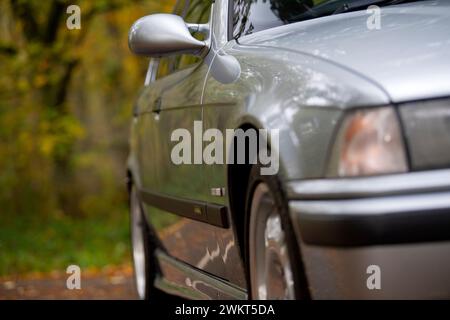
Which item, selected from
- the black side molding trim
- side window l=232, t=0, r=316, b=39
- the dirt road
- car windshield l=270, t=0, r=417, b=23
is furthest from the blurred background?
car windshield l=270, t=0, r=417, b=23

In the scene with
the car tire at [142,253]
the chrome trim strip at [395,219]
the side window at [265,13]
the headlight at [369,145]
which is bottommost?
the car tire at [142,253]

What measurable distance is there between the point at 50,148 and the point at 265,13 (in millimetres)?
11754

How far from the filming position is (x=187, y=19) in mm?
5922

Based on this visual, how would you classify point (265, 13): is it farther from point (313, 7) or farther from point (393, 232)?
point (393, 232)

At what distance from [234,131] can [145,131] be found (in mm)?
2159

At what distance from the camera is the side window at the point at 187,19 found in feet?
17.1

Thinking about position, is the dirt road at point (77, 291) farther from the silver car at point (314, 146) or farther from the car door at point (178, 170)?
the silver car at point (314, 146)

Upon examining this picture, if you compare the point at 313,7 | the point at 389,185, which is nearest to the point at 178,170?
the point at 313,7

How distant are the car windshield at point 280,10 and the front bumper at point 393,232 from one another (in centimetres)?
139

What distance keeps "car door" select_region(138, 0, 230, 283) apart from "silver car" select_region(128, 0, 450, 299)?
2cm

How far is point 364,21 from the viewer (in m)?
3.95

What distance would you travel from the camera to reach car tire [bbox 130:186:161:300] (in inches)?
251

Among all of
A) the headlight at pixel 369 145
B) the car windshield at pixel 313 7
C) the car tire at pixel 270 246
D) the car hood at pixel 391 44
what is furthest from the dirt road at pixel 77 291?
the headlight at pixel 369 145

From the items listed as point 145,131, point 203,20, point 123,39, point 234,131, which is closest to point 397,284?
point 234,131
